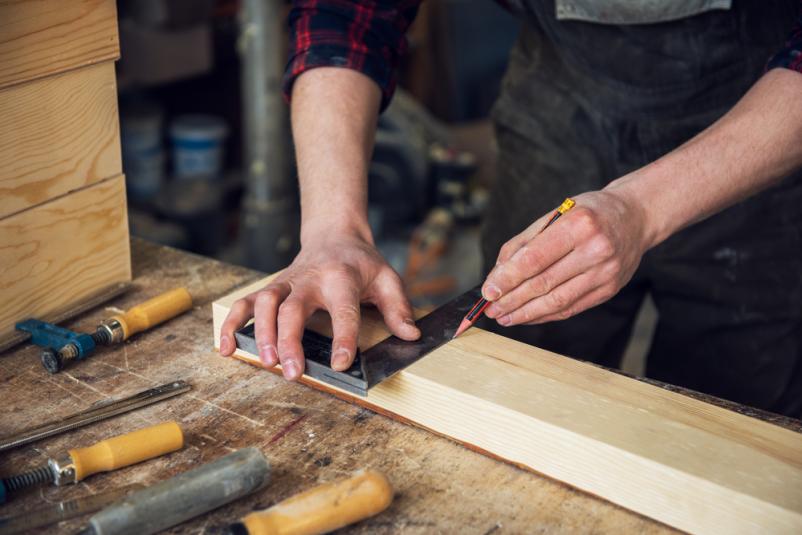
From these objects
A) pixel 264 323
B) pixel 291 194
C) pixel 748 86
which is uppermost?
pixel 748 86

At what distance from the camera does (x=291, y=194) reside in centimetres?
340

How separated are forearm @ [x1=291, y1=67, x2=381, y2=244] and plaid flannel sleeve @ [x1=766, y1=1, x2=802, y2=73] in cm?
69

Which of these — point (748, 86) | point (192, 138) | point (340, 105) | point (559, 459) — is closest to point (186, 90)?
point (192, 138)

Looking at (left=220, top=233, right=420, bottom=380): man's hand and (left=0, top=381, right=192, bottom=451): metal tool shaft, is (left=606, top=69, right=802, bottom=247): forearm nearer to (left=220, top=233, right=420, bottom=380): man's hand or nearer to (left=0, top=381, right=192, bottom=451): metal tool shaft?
(left=220, top=233, right=420, bottom=380): man's hand

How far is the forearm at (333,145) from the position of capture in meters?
1.45

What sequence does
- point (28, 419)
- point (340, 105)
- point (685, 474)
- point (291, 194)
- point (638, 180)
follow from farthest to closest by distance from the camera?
point (291, 194) → point (340, 105) → point (638, 180) → point (28, 419) → point (685, 474)

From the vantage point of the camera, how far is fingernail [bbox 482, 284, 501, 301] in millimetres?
1226

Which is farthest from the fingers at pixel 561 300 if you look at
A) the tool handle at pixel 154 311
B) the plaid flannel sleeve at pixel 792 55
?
the tool handle at pixel 154 311

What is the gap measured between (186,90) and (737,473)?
3.53m

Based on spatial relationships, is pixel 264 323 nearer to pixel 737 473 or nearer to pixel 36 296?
pixel 36 296

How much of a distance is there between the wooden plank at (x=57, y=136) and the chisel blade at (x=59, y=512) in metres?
0.52

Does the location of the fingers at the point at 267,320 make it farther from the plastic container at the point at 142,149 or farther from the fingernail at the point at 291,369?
the plastic container at the point at 142,149

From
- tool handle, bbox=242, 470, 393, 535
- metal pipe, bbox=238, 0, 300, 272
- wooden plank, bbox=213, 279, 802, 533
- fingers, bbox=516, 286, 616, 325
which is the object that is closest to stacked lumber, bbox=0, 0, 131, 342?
wooden plank, bbox=213, 279, 802, 533

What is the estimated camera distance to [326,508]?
957 millimetres
